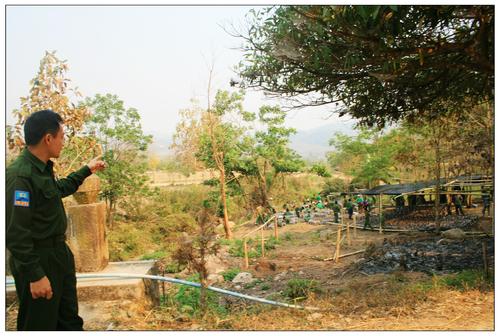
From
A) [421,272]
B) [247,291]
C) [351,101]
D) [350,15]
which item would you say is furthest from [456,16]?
[247,291]

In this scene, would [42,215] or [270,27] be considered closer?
[42,215]

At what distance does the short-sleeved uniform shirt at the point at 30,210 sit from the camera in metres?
2.25

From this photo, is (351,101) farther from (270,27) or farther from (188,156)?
(188,156)

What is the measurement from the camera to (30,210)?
231 cm

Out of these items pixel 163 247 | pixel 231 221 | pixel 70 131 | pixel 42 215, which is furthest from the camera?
pixel 231 221

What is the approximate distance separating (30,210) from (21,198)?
0.08m

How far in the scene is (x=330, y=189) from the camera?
18.7m

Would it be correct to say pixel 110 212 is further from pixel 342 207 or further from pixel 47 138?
pixel 47 138

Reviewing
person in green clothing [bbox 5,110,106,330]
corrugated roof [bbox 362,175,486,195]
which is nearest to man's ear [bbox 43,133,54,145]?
person in green clothing [bbox 5,110,106,330]

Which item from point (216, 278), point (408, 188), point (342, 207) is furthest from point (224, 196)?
point (408, 188)

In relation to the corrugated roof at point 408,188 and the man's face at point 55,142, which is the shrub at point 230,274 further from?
the man's face at point 55,142

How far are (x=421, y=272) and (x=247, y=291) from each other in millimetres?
2984

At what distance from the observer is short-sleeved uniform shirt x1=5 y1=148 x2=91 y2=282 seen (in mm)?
2254

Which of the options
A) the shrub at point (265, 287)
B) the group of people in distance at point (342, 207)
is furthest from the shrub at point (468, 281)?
the group of people in distance at point (342, 207)
